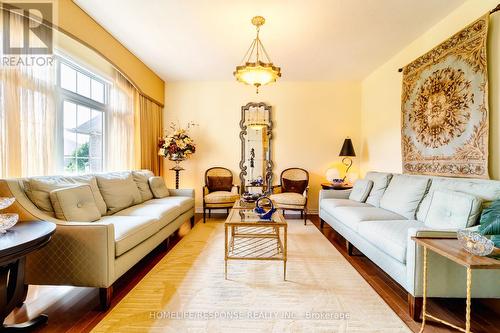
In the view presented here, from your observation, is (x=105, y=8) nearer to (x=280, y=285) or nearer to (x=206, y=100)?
(x=206, y=100)

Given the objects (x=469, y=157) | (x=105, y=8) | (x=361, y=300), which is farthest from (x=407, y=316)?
(x=105, y=8)

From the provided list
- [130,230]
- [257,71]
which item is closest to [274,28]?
[257,71]

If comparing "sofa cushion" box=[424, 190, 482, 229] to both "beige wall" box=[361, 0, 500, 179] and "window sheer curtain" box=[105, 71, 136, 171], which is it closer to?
"beige wall" box=[361, 0, 500, 179]

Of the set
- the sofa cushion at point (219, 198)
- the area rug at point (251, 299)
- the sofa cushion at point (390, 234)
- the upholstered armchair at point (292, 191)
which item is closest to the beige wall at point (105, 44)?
the sofa cushion at point (219, 198)

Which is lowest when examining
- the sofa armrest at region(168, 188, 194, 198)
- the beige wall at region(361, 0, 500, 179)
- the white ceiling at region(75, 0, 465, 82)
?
the sofa armrest at region(168, 188, 194, 198)

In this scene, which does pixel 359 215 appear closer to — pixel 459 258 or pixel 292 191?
pixel 459 258

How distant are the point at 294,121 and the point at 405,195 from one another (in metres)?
2.73

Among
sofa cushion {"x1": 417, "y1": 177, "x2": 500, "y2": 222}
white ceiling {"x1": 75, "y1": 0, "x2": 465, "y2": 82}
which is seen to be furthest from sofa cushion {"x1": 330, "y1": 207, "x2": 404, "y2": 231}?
white ceiling {"x1": 75, "y1": 0, "x2": 465, "y2": 82}

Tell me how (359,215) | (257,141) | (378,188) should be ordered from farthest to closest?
(257,141) < (378,188) < (359,215)

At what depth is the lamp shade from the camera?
176 inches

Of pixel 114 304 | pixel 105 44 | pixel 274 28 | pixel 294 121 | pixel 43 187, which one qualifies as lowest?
pixel 114 304

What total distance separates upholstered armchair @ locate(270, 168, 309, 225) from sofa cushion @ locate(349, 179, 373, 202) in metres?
0.82

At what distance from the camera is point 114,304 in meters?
1.78

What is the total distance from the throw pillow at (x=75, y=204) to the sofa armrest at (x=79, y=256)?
0.92 ft
